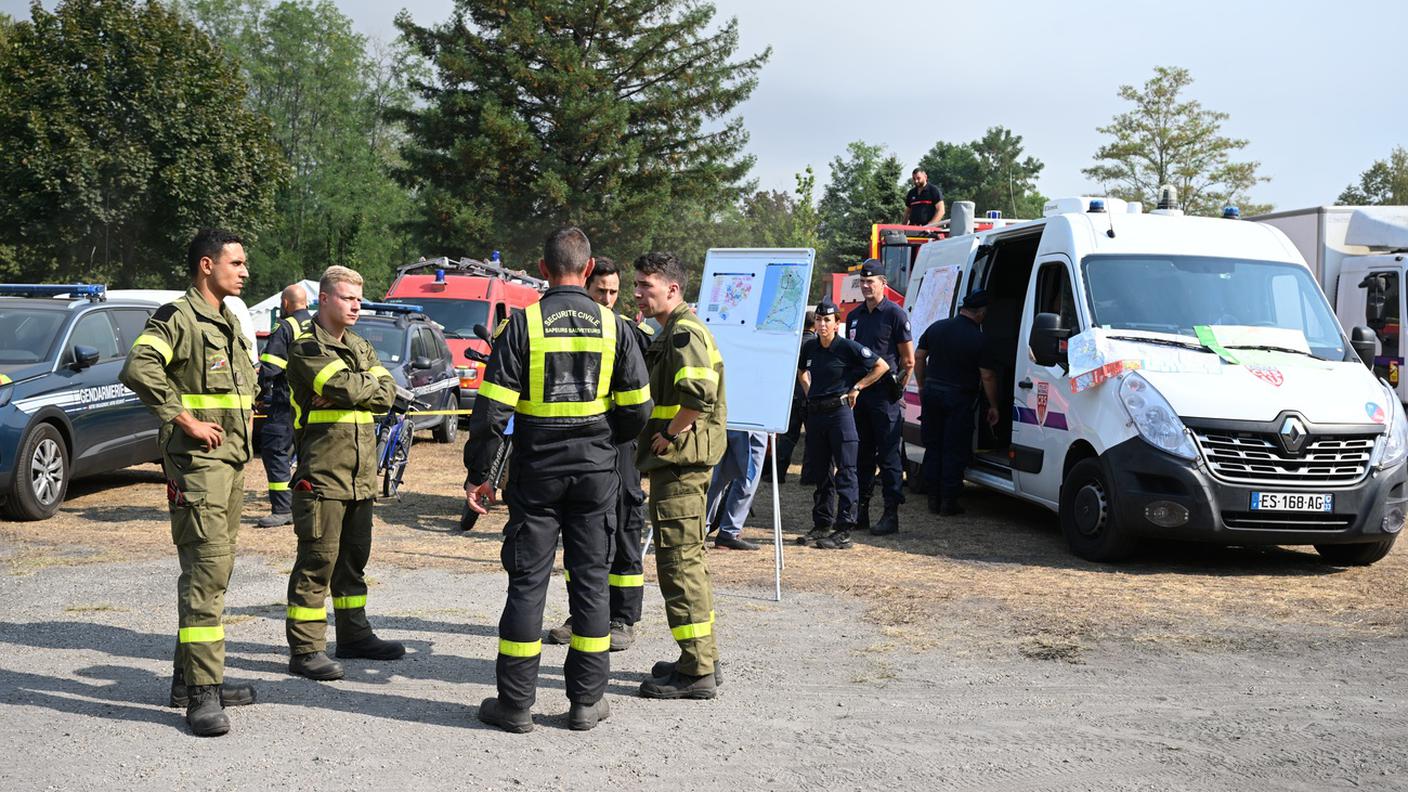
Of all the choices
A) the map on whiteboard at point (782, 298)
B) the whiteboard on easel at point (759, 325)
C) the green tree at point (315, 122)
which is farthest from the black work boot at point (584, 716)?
the green tree at point (315, 122)

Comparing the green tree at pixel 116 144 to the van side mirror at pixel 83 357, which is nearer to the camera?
Result: the van side mirror at pixel 83 357

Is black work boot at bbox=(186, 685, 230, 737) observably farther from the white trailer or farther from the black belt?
the white trailer

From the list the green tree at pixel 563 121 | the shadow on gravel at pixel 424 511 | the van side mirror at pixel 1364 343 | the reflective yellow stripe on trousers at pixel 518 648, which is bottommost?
the shadow on gravel at pixel 424 511

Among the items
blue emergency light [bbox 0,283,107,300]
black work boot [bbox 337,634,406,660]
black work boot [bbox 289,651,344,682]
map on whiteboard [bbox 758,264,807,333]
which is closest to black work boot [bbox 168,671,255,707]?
black work boot [bbox 289,651,344,682]

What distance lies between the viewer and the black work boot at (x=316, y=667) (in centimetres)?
569

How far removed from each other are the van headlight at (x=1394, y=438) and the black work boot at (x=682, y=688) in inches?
211

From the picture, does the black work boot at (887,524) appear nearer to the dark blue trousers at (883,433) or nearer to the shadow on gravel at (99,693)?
the dark blue trousers at (883,433)

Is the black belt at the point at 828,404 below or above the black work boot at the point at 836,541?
above

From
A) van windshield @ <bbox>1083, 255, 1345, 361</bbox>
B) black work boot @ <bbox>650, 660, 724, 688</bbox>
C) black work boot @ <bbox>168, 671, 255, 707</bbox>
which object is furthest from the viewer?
van windshield @ <bbox>1083, 255, 1345, 361</bbox>

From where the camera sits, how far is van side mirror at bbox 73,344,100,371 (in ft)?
33.3

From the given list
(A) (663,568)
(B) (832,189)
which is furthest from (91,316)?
Answer: (B) (832,189)

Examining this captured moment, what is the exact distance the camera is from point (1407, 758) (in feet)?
15.6

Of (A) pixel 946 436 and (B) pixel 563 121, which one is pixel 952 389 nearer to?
(A) pixel 946 436

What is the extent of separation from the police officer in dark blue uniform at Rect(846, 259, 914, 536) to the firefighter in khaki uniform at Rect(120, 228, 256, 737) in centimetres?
562
